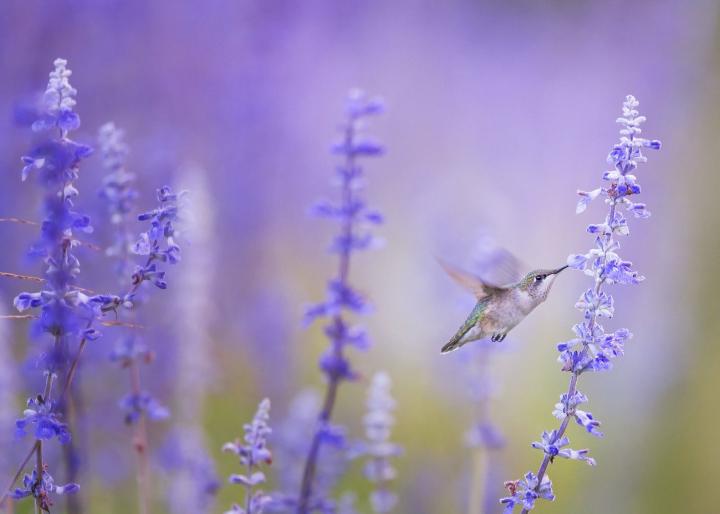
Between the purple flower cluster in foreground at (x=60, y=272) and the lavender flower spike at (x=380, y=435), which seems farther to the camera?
the lavender flower spike at (x=380, y=435)

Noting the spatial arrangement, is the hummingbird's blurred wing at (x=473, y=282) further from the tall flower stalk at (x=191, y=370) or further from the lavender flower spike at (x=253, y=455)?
the tall flower stalk at (x=191, y=370)

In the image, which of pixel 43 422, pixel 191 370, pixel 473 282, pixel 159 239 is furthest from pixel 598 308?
pixel 191 370

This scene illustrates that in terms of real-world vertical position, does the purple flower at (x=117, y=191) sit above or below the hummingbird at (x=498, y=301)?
above

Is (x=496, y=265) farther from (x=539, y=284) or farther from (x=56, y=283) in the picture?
(x=56, y=283)

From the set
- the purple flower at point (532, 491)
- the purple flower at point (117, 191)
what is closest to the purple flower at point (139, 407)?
the purple flower at point (117, 191)

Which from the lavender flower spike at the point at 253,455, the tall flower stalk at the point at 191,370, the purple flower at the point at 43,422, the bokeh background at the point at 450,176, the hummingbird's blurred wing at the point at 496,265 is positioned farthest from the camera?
the bokeh background at the point at 450,176

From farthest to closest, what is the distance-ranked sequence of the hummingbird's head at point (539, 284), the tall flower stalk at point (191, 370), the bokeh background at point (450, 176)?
the bokeh background at point (450, 176) → the tall flower stalk at point (191, 370) → the hummingbird's head at point (539, 284)

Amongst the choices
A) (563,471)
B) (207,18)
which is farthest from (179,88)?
(563,471)

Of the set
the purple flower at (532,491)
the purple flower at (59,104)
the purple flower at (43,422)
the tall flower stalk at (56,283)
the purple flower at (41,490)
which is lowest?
the purple flower at (41,490)
